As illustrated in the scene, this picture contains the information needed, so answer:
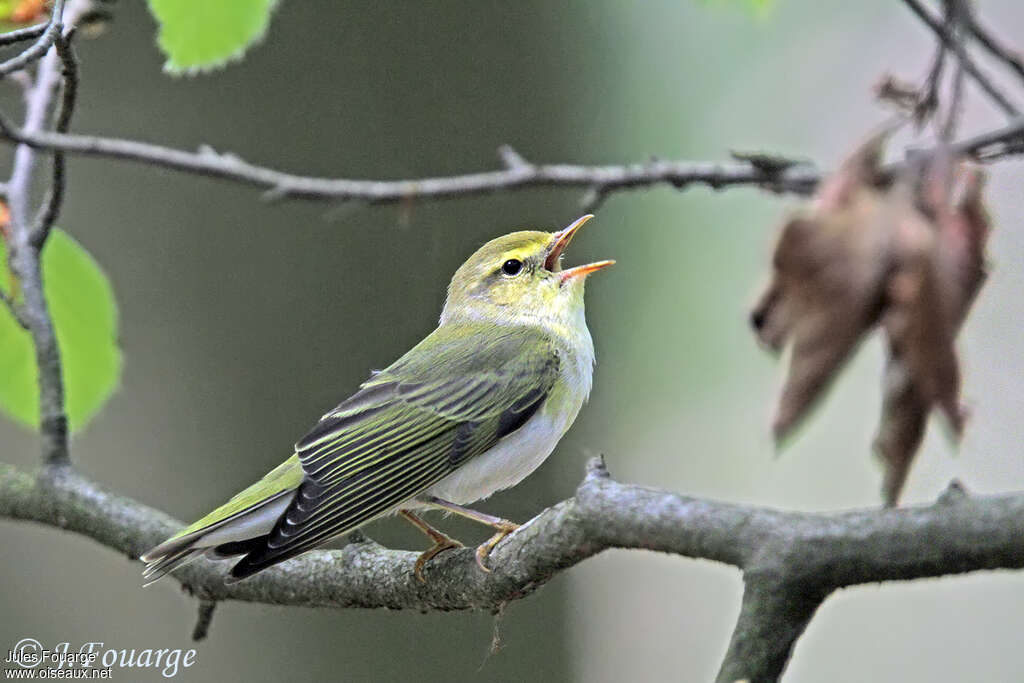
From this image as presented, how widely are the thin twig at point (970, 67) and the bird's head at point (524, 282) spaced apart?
7.32ft

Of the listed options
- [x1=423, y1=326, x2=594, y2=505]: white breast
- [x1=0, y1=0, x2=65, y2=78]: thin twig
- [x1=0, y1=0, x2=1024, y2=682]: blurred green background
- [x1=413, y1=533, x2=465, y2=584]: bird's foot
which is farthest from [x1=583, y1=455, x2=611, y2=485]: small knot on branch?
[x1=0, y1=0, x2=1024, y2=682]: blurred green background

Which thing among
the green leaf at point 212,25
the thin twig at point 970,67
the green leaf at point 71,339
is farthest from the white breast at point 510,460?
the thin twig at point 970,67

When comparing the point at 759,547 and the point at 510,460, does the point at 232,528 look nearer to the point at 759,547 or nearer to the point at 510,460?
the point at 510,460

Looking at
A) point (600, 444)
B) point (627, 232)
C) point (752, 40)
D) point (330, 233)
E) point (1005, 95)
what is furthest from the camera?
point (752, 40)

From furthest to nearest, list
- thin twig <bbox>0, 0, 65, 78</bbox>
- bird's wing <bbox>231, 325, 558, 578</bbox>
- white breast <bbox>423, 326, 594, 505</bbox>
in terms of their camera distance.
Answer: white breast <bbox>423, 326, 594, 505</bbox>
bird's wing <bbox>231, 325, 558, 578</bbox>
thin twig <bbox>0, 0, 65, 78</bbox>

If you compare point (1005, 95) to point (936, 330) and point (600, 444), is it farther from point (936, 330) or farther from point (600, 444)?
point (600, 444)

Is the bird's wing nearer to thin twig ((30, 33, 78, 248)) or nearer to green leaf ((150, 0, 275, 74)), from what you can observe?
thin twig ((30, 33, 78, 248))

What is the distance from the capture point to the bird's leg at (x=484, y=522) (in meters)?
2.39

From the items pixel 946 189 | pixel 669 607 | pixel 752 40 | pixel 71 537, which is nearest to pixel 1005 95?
pixel 946 189

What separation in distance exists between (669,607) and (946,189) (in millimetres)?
9379

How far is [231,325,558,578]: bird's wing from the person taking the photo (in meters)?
2.73

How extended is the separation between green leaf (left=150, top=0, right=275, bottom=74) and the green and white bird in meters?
1.13

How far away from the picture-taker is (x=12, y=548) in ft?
16.6

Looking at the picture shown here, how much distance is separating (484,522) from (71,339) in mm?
1218
